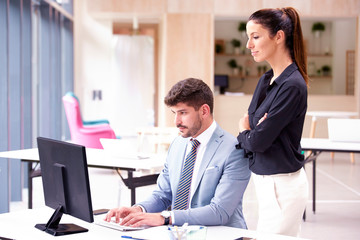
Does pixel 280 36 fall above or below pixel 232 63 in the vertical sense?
below

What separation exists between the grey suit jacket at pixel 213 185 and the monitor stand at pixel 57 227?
0.41 metres

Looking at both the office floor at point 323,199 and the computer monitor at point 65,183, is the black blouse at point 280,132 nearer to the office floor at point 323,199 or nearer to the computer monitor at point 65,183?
the computer monitor at point 65,183

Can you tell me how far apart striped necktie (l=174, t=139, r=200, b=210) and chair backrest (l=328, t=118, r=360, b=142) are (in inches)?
108

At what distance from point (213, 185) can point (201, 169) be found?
10 cm

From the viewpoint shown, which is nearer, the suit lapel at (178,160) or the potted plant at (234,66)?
the suit lapel at (178,160)

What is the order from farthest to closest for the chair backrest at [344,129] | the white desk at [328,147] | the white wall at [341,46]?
the white wall at [341,46] < the chair backrest at [344,129] < the white desk at [328,147]

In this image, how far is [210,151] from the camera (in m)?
2.64

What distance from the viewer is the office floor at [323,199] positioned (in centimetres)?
521

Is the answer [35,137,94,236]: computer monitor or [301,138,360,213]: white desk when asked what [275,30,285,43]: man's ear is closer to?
[35,137,94,236]: computer monitor

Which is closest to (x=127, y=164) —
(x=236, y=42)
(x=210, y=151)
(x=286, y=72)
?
(x=210, y=151)

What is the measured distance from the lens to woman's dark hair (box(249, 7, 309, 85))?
2.63 metres

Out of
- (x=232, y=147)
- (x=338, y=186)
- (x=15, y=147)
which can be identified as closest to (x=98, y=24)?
(x=15, y=147)

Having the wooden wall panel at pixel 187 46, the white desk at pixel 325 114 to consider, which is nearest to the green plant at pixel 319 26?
the wooden wall panel at pixel 187 46

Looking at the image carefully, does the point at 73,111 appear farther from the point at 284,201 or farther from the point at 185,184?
the point at 284,201
